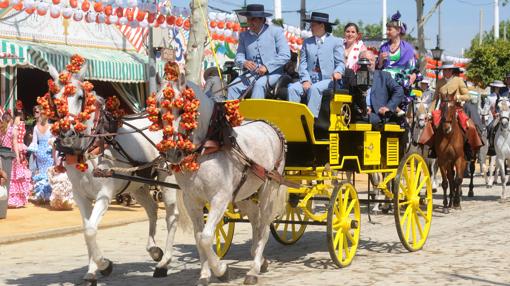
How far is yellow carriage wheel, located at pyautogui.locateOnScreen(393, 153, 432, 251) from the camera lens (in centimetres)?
1145

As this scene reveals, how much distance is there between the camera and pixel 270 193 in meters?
9.92

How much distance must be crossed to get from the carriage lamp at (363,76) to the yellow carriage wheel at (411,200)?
3.75 ft

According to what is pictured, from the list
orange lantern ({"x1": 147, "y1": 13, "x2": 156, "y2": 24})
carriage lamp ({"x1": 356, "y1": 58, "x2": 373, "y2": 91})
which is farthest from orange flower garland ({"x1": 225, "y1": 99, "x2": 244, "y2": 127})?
orange lantern ({"x1": 147, "y1": 13, "x2": 156, "y2": 24})

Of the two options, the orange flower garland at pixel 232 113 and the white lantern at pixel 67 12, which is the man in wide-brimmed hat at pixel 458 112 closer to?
the white lantern at pixel 67 12

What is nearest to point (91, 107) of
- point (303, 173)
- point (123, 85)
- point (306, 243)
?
point (303, 173)

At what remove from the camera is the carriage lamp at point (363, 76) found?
1120 centimetres

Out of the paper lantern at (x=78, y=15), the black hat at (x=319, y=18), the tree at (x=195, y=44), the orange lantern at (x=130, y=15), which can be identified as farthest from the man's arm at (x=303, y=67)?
the orange lantern at (x=130, y=15)

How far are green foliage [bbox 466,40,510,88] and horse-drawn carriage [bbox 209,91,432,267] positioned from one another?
145 feet

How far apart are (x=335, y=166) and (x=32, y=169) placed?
35.1 feet

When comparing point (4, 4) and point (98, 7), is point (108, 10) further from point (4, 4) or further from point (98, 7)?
point (4, 4)

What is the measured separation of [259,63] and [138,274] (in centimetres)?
278

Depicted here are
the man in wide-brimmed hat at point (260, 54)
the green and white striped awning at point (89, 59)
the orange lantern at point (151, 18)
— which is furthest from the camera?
the orange lantern at point (151, 18)

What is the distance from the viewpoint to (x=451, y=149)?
17.5 meters

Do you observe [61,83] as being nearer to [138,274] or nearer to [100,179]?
[100,179]
